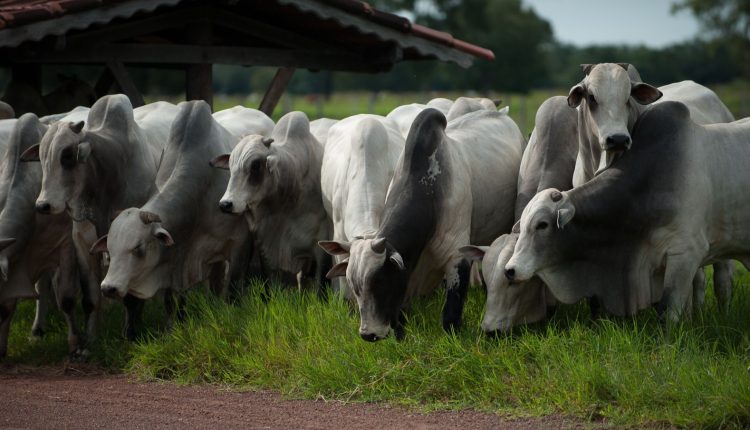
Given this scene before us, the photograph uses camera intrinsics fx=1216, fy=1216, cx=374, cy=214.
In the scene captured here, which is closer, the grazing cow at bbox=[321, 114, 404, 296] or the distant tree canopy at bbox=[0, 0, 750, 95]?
the grazing cow at bbox=[321, 114, 404, 296]

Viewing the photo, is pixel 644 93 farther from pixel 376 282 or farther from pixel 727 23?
pixel 727 23

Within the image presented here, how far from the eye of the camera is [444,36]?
40.9 ft

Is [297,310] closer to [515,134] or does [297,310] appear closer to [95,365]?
[95,365]

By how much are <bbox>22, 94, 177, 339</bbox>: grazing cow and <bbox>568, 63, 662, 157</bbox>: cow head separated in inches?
136

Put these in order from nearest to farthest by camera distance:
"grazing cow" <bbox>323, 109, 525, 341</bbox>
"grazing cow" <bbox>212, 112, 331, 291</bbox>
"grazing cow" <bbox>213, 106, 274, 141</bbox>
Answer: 1. "grazing cow" <bbox>323, 109, 525, 341</bbox>
2. "grazing cow" <bbox>212, 112, 331, 291</bbox>
3. "grazing cow" <bbox>213, 106, 274, 141</bbox>

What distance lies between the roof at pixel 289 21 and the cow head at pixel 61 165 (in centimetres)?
172

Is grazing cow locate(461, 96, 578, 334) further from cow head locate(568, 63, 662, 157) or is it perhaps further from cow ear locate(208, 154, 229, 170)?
cow ear locate(208, 154, 229, 170)

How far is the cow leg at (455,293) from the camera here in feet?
26.0

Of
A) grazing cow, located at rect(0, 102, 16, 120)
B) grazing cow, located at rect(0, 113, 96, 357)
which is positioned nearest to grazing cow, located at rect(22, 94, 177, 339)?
grazing cow, located at rect(0, 113, 96, 357)

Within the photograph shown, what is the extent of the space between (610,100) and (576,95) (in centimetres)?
26

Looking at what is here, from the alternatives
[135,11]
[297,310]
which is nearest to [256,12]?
[135,11]

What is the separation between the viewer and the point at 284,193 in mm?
9578

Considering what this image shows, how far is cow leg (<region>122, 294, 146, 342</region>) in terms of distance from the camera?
351 inches

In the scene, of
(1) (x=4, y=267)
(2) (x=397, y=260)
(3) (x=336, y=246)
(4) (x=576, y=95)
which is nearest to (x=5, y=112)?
(1) (x=4, y=267)
